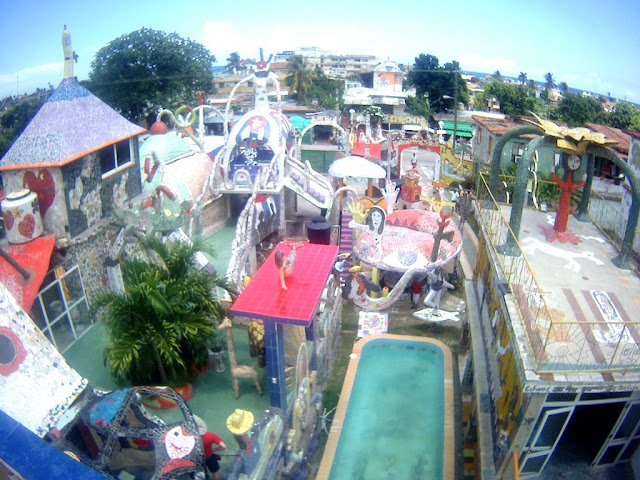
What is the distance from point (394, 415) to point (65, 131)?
10.1m

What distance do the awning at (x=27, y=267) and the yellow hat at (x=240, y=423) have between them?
5419 millimetres

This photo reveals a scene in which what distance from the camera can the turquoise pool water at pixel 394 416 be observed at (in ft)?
32.8

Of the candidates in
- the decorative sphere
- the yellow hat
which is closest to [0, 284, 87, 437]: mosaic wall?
the yellow hat

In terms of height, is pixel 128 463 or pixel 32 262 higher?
pixel 32 262

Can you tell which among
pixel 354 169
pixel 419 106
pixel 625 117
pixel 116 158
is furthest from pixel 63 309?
pixel 419 106

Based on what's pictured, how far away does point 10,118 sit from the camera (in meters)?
39.5

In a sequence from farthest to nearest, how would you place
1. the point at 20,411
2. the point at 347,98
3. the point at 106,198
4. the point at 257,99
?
the point at 347,98, the point at 257,99, the point at 106,198, the point at 20,411

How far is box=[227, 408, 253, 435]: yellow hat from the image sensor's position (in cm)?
743

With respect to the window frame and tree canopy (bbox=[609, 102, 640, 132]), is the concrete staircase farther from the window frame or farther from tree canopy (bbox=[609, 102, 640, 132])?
tree canopy (bbox=[609, 102, 640, 132])

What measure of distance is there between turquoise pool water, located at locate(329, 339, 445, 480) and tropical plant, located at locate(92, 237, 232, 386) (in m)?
3.86

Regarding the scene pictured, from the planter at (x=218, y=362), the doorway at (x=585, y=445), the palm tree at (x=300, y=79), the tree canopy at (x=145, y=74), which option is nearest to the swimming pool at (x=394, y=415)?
the doorway at (x=585, y=445)

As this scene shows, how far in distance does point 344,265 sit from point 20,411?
33.7ft

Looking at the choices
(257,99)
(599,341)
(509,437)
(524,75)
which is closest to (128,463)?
(509,437)

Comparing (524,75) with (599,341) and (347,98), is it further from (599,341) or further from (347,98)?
(599,341)
